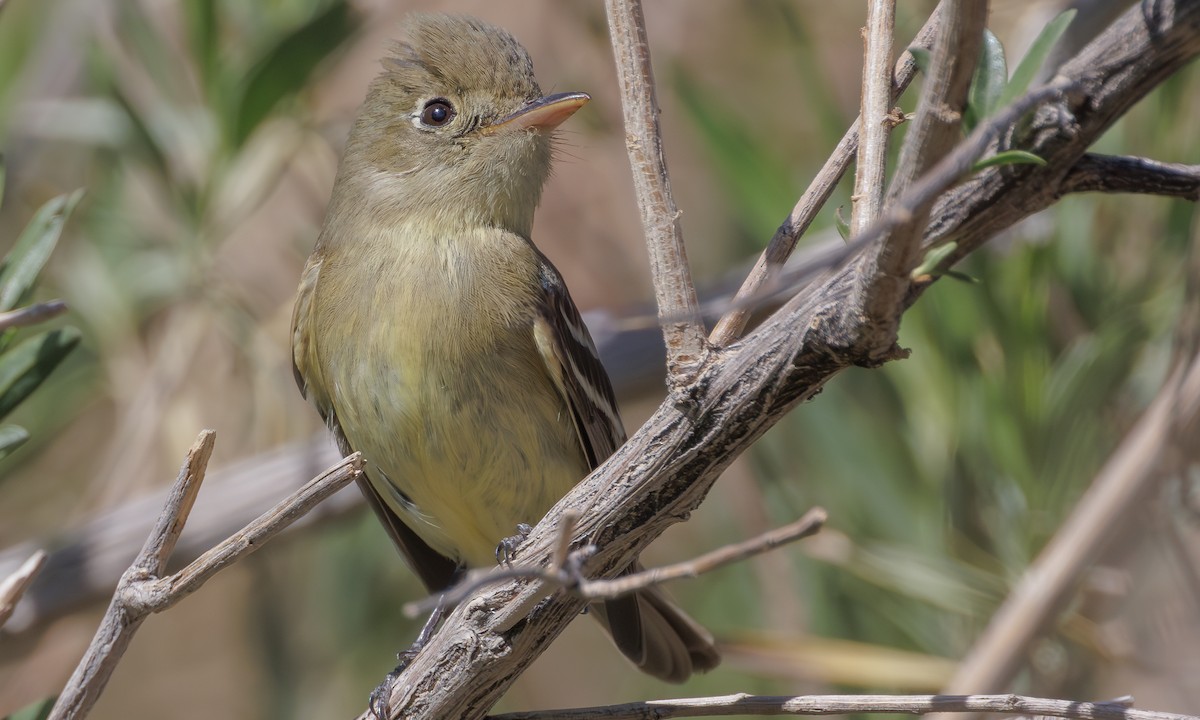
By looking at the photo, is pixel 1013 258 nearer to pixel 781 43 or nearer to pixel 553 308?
pixel 553 308

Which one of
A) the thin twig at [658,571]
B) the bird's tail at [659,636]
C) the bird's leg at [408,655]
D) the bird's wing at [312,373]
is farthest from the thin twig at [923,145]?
the bird's wing at [312,373]

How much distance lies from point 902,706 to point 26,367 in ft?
5.45

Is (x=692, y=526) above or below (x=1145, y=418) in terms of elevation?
below

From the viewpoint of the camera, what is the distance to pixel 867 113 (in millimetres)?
1616

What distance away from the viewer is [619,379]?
379 cm

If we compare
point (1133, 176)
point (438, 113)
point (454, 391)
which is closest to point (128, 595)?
point (454, 391)

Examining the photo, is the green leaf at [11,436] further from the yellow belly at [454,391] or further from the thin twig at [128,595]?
the yellow belly at [454,391]

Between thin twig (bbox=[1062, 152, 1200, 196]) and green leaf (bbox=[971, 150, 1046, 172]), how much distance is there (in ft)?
0.29

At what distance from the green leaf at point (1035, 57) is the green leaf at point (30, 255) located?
5.40 ft

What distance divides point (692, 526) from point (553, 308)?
1744mm

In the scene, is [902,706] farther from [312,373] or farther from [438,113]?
[438,113]

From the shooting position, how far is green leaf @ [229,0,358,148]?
11.9ft

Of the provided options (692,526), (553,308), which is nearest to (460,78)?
(553,308)

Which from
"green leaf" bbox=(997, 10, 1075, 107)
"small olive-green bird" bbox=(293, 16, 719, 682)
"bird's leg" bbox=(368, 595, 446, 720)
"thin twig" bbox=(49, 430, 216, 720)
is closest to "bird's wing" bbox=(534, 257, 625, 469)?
"small olive-green bird" bbox=(293, 16, 719, 682)
